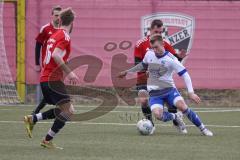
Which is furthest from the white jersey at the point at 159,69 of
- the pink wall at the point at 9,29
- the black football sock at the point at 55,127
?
the pink wall at the point at 9,29

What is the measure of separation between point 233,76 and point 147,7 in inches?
99.7

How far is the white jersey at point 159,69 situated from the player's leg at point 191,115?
34cm

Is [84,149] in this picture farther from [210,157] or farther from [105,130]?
[105,130]

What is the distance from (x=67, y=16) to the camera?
30.9 feet

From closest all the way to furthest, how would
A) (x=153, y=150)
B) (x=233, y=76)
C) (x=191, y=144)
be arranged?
(x=153, y=150), (x=191, y=144), (x=233, y=76)

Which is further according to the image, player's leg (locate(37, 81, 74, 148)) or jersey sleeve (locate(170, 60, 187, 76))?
jersey sleeve (locate(170, 60, 187, 76))

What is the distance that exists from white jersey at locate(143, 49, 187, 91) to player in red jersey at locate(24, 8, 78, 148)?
84.2 inches

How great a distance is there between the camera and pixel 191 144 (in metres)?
9.95

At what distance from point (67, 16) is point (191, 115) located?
9.46 feet

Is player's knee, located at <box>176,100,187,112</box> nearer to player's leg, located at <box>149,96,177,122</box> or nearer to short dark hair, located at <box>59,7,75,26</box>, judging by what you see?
player's leg, located at <box>149,96,177,122</box>

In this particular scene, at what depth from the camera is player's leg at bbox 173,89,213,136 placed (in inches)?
442

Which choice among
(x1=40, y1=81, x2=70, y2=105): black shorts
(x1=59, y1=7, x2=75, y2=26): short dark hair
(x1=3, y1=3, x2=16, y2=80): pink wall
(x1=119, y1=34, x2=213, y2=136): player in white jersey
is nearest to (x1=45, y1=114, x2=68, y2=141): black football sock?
(x1=40, y1=81, x2=70, y2=105): black shorts

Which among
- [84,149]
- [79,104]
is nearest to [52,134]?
[84,149]

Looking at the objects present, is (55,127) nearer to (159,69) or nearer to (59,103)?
(59,103)
